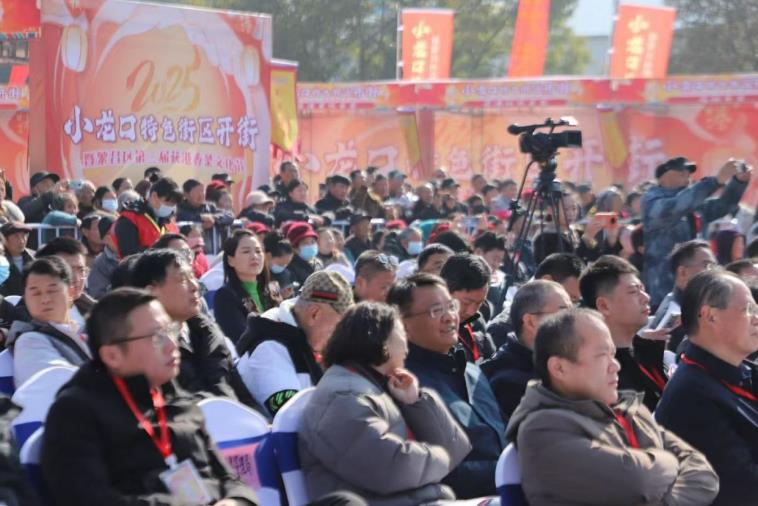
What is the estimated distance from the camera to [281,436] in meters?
3.90

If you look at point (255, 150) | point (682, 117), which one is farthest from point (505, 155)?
point (255, 150)

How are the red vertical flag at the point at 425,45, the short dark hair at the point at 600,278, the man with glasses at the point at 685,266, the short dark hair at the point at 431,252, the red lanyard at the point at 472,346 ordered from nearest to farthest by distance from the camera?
the short dark hair at the point at 600,278
the red lanyard at the point at 472,346
the man with glasses at the point at 685,266
the short dark hair at the point at 431,252
the red vertical flag at the point at 425,45

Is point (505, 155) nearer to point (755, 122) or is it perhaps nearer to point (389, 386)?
point (755, 122)

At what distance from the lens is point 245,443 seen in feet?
13.5

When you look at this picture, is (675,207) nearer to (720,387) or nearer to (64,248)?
(64,248)

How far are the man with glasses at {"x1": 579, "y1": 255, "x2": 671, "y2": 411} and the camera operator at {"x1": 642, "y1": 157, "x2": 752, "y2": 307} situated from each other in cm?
349

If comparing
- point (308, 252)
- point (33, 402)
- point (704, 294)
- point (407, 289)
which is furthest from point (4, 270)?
point (704, 294)

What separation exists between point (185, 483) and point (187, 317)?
64.7 inches

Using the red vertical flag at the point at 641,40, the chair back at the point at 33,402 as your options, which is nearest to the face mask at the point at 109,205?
the chair back at the point at 33,402

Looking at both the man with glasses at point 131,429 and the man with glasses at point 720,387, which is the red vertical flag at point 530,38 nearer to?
the man with glasses at point 720,387

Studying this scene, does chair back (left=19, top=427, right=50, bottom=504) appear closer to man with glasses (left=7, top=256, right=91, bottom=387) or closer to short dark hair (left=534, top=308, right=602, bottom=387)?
man with glasses (left=7, top=256, right=91, bottom=387)

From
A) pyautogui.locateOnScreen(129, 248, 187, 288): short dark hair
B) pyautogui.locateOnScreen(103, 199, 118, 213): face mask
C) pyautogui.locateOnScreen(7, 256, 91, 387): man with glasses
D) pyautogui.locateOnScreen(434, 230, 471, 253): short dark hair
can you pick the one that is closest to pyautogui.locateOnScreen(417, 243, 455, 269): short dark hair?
pyautogui.locateOnScreen(434, 230, 471, 253): short dark hair

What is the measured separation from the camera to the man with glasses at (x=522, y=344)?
4.94 m

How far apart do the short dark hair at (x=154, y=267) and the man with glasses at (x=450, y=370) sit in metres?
0.92
